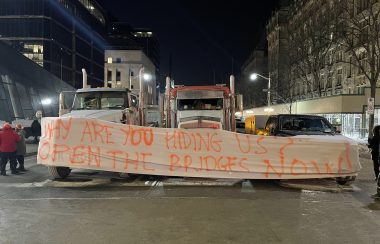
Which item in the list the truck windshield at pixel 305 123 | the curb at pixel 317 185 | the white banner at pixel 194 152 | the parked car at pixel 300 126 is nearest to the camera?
the curb at pixel 317 185

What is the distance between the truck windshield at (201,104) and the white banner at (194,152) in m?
3.67

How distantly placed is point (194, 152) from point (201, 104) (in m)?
4.04

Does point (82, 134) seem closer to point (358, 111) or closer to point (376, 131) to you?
point (376, 131)

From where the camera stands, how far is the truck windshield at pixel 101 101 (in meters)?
15.8

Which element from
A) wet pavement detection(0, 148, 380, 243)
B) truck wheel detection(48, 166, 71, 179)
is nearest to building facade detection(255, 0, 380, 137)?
wet pavement detection(0, 148, 380, 243)

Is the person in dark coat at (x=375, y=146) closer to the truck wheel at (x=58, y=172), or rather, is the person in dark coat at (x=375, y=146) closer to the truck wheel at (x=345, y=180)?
the truck wheel at (x=345, y=180)

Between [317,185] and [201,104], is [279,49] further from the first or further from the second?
[317,185]

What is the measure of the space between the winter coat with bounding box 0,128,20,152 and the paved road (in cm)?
186

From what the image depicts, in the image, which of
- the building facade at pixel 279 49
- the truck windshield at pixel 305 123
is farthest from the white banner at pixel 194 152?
the building facade at pixel 279 49

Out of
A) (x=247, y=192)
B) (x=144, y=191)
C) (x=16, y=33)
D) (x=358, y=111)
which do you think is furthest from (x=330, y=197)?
(x=16, y=33)

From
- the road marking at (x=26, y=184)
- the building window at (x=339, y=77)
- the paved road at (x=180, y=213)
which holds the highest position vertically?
the building window at (x=339, y=77)

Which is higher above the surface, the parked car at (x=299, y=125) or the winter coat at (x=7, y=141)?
the parked car at (x=299, y=125)

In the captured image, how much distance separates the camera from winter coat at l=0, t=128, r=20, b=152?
14.4 metres

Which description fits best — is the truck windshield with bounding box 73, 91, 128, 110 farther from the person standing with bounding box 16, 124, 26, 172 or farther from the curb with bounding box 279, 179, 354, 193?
the curb with bounding box 279, 179, 354, 193
